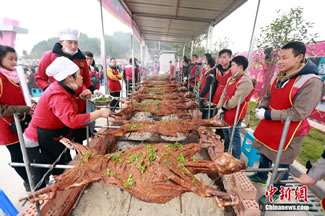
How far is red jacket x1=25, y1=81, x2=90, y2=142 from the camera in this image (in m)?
2.07

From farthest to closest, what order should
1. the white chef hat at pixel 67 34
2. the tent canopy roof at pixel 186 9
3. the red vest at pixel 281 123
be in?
the tent canopy roof at pixel 186 9
the white chef hat at pixel 67 34
the red vest at pixel 281 123

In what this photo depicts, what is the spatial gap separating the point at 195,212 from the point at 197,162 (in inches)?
36.2

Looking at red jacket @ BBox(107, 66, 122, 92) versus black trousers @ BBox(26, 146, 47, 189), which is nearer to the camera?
black trousers @ BBox(26, 146, 47, 189)

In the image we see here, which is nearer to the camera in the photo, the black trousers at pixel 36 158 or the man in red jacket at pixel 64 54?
the black trousers at pixel 36 158

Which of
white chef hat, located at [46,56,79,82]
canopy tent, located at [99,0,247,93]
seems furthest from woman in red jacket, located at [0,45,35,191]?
canopy tent, located at [99,0,247,93]

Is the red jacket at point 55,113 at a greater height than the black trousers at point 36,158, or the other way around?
the red jacket at point 55,113

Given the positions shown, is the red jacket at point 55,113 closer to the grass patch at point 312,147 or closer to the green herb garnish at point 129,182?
the green herb garnish at point 129,182

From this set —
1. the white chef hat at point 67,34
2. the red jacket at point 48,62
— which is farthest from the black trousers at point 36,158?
the white chef hat at point 67,34

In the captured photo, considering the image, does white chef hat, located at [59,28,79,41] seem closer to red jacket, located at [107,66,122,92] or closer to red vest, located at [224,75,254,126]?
red vest, located at [224,75,254,126]

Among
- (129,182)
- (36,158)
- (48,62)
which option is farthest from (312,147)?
(48,62)

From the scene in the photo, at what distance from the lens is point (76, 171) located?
1.88m

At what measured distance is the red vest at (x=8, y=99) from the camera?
235cm

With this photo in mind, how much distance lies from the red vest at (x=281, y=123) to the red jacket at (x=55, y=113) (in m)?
2.79

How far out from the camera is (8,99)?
241 cm
